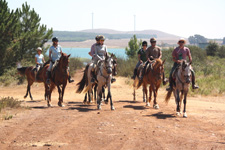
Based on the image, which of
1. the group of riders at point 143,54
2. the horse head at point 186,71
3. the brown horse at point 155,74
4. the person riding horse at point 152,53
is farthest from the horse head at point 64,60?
the horse head at point 186,71

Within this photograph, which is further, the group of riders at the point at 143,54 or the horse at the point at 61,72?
the horse at the point at 61,72

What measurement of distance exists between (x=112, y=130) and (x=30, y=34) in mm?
20954

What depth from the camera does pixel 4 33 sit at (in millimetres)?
26891

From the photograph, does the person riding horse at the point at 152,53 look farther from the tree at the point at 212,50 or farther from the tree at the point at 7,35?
the tree at the point at 212,50

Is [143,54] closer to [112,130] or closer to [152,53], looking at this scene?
[152,53]

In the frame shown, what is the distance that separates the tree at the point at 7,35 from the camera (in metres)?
26.2

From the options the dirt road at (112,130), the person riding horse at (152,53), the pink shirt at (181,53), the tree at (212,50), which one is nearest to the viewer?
the dirt road at (112,130)

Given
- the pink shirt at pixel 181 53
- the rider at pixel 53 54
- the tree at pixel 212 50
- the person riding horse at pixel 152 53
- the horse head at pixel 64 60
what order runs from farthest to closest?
the tree at pixel 212 50, the person riding horse at pixel 152 53, the rider at pixel 53 54, the horse head at pixel 64 60, the pink shirt at pixel 181 53

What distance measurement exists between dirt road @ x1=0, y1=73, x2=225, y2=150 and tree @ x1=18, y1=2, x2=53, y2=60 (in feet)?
53.8

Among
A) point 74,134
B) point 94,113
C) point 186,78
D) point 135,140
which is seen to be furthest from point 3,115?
point 186,78

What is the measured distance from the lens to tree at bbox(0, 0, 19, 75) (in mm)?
26250

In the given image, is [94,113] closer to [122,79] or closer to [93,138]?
[93,138]

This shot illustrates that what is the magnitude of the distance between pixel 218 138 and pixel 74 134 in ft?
12.1

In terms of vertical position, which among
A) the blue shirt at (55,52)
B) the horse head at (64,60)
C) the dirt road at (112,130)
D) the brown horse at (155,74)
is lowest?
the dirt road at (112,130)
